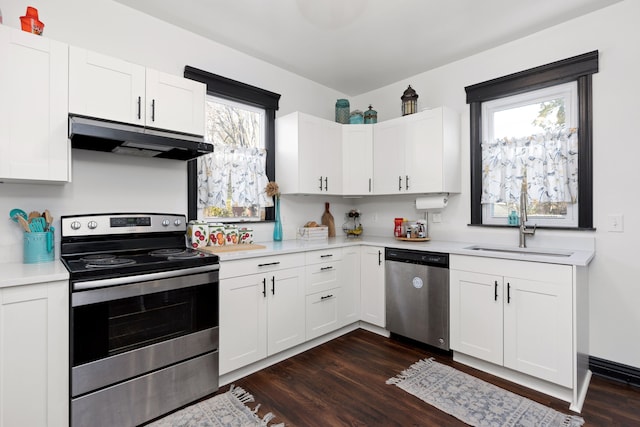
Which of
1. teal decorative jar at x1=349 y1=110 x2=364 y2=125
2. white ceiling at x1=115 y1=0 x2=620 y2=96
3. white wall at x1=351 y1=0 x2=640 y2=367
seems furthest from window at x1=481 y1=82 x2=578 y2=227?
teal decorative jar at x1=349 y1=110 x2=364 y2=125

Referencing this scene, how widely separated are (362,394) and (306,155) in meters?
2.10

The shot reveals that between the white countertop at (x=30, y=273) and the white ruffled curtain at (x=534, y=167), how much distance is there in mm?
3227

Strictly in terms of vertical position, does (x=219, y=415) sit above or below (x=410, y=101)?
below

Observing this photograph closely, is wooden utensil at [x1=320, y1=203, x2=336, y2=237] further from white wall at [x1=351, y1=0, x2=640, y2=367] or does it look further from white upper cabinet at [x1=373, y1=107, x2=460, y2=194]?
white wall at [x1=351, y1=0, x2=640, y2=367]

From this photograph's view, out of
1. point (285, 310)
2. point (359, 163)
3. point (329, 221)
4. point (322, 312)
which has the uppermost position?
point (359, 163)

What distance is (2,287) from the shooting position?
4.76ft


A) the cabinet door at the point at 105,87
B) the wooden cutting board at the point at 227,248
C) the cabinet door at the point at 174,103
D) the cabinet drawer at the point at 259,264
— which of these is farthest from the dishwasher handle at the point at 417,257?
the cabinet door at the point at 105,87

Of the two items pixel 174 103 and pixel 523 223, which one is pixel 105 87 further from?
pixel 523 223

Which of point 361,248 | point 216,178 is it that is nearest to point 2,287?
point 216,178

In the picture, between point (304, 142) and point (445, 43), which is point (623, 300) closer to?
point (445, 43)

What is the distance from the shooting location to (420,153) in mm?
3121

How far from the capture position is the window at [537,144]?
250 cm

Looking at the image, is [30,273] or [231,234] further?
[231,234]

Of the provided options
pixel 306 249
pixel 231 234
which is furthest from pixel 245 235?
pixel 306 249
